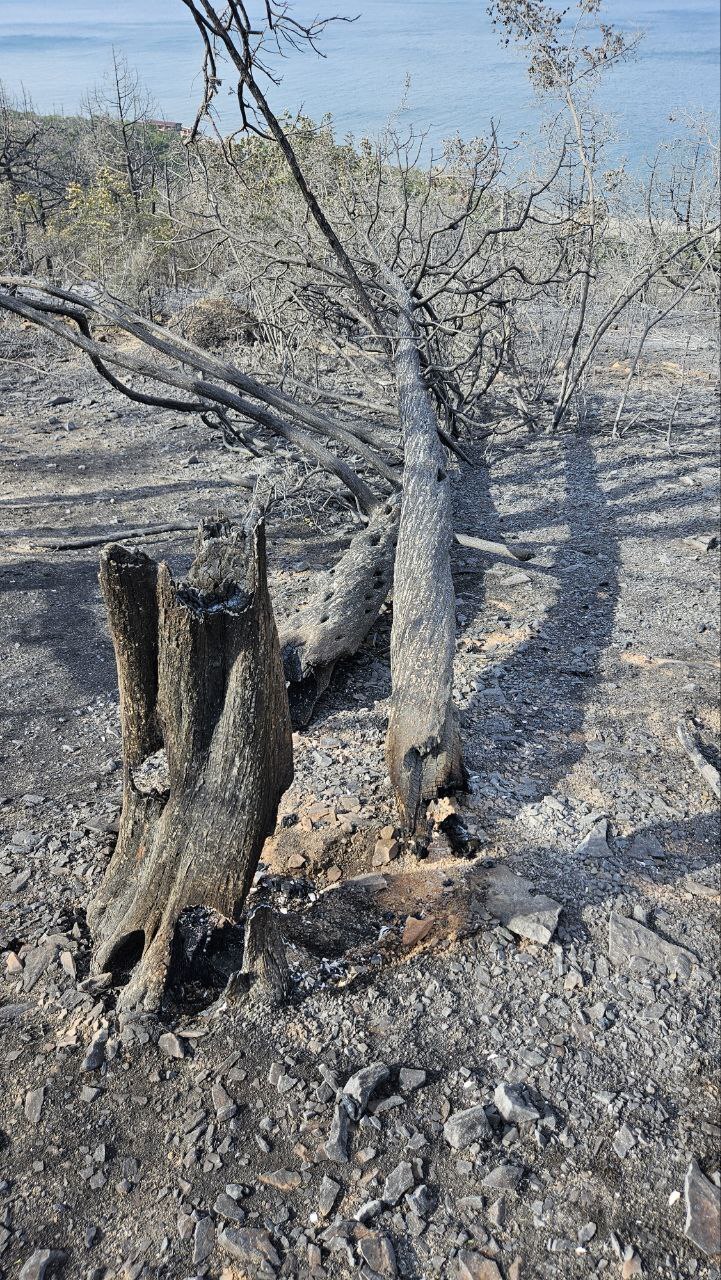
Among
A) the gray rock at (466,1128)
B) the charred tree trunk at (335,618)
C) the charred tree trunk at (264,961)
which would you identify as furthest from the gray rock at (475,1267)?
the charred tree trunk at (335,618)

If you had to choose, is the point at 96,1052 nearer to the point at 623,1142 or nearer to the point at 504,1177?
the point at 504,1177

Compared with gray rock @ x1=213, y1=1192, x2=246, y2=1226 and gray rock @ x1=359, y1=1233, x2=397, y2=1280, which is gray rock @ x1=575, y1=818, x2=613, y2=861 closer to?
gray rock @ x1=359, y1=1233, x2=397, y2=1280

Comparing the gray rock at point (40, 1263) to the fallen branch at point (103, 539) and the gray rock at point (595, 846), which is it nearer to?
the gray rock at point (595, 846)

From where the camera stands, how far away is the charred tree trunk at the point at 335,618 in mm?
4195

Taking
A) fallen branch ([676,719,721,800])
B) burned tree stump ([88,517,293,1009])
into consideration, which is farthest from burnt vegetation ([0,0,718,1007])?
fallen branch ([676,719,721,800])

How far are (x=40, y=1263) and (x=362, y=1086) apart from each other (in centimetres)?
83

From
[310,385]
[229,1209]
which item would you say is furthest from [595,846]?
[310,385]

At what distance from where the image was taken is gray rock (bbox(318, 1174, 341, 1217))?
200 cm

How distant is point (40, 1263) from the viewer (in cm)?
186

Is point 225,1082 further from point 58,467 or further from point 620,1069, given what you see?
point 58,467

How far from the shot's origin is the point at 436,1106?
227 centimetres

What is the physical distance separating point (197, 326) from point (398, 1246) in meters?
11.0

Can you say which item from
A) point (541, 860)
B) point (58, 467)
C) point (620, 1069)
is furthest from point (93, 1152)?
point (58, 467)

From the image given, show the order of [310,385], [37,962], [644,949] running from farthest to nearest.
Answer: [310,385], [644,949], [37,962]
